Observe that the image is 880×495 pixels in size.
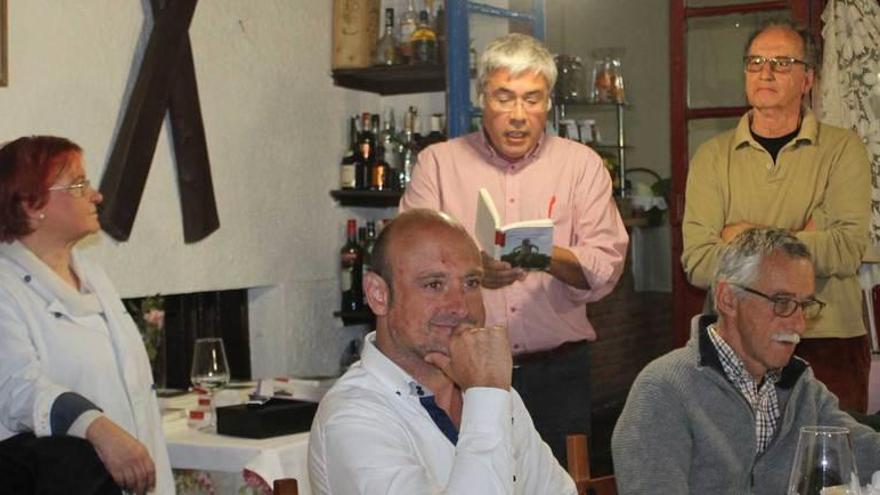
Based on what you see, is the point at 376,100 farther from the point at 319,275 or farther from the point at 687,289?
the point at 687,289

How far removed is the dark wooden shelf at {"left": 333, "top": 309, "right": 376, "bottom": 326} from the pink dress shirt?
65.3 inches

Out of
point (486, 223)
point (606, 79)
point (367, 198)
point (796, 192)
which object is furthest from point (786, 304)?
point (606, 79)

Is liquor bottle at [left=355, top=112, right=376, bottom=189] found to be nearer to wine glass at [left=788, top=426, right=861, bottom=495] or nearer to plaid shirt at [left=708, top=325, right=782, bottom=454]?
plaid shirt at [left=708, top=325, right=782, bottom=454]

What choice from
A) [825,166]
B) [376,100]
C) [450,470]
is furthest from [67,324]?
[376,100]

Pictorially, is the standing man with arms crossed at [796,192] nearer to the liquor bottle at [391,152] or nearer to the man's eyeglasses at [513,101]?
the man's eyeglasses at [513,101]

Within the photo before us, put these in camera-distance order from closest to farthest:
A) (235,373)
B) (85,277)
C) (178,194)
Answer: (85,277)
(178,194)
(235,373)

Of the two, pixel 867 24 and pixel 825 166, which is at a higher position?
pixel 867 24

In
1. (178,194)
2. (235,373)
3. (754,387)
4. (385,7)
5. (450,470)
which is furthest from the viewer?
(385,7)

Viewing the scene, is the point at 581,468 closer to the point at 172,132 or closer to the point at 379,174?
the point at 172,132

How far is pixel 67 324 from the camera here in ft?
12.0

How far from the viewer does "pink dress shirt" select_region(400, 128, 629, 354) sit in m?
3.90

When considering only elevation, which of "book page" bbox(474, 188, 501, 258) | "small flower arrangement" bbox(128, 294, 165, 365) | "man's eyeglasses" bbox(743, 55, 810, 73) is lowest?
"small flower arrangement" bbox(128, 294, 165, 365)

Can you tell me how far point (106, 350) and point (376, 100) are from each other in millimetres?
2470

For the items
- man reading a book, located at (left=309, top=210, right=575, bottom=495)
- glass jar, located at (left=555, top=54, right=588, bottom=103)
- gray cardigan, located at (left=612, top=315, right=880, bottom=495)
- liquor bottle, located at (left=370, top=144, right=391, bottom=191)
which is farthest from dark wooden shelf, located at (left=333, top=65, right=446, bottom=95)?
man reading a book, located at (left=309, top=210, right=575, bottom=495)
